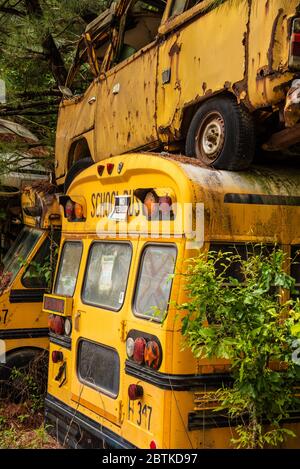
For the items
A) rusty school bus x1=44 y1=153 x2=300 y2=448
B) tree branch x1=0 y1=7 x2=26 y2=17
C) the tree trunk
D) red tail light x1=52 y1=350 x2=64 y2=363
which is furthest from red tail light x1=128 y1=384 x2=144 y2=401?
tree branch x1=0 y1=7 x2=26 y2=17

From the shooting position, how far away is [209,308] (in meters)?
3.45

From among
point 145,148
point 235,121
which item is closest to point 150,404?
point 235,121

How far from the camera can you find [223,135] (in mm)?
4391

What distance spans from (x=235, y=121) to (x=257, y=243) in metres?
0.90

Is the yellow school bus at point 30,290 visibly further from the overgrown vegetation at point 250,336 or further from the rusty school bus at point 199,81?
the overgrown vegetation at point 250,336

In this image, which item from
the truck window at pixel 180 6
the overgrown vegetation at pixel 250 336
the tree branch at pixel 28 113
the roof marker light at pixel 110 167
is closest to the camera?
the overgrown vegetation at pixel 250 336

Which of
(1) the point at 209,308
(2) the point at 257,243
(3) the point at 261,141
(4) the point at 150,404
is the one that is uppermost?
(3) the point at 261,141

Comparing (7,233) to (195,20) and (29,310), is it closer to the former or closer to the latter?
(29,310)

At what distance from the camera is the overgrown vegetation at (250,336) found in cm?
331

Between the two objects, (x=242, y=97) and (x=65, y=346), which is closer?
(x=242, y=97)

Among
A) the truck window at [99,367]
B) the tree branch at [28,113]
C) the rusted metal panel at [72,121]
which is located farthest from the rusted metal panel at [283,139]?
the tree branch at [28,113]

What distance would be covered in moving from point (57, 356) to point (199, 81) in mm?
2776

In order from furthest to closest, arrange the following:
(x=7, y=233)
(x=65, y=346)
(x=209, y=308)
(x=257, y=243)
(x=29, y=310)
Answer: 1. (x=7, y=233)
2. (x=29, y=310)
3. (x=65, y=346)
4. (x=257, y=243)
5. (x=209, y=308)

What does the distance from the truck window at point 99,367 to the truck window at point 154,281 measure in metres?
0.53
